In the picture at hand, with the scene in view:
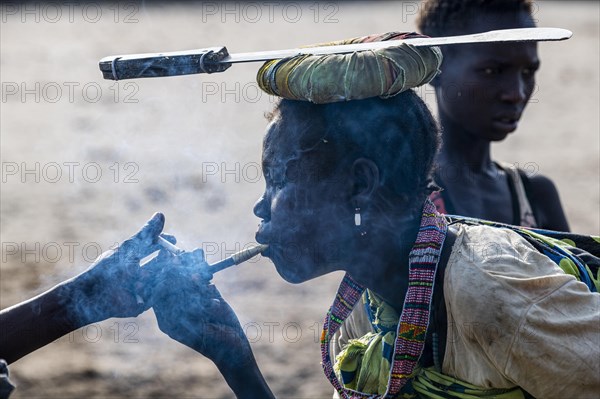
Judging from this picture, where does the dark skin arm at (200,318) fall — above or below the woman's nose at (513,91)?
below

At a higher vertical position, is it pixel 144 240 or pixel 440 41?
pixel 440 41

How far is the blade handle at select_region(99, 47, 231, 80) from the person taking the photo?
2621mm

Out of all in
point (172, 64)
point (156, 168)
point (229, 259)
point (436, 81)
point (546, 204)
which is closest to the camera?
point (172, 64)

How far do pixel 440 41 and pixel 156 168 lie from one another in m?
5.86

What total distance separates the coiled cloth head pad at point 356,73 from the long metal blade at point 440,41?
23 mm

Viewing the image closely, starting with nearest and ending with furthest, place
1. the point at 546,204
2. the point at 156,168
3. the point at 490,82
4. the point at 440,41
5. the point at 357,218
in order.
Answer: the point at 440,41, the point at 357,218, the point at 490,82, the point at 546,204, the point at 156,168

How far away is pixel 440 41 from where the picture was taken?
247 cm

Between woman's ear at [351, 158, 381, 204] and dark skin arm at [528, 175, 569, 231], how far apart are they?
193cm

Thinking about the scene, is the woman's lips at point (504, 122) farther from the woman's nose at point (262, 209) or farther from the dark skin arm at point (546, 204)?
the woman's nose at point (262, 209)

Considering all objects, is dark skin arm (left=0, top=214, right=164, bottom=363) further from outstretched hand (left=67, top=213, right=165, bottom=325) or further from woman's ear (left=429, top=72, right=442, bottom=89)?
woman's ear (left=429, top=72, right=442, bottom=89)

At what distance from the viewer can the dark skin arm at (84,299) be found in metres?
2.69

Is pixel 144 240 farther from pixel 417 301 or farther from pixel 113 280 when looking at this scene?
pixel 417 301

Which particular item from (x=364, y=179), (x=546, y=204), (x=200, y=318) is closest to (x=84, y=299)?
(x=200, y=318)

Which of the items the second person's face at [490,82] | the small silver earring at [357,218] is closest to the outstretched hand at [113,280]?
the small silver earring at [357,218]
